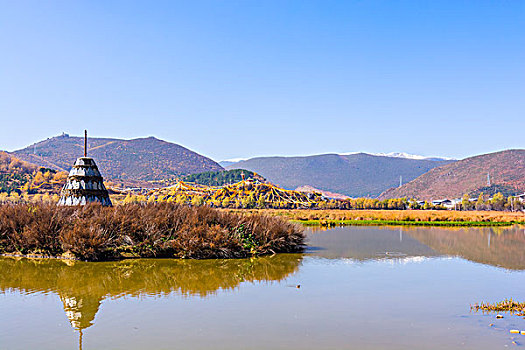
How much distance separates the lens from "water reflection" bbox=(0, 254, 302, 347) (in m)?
10.3

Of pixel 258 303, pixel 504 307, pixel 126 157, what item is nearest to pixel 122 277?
pixel 258 303

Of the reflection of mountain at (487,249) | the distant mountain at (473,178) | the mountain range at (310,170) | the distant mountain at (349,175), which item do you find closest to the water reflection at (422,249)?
the reflection of mountain at (487,249)

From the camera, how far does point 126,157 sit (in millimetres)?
136125

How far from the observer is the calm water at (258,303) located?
760 centimetres

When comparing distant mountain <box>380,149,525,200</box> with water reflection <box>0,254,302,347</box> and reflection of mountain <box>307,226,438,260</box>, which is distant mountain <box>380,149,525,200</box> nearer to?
reflection of mountain <box>307,226,438,260</box>

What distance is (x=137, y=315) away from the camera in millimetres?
8852

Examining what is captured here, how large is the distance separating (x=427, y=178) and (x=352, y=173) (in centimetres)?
6024

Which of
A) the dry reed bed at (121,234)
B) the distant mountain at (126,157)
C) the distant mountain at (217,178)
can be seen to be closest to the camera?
the dry reed bed at (121,234)

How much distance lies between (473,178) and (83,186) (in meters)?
109

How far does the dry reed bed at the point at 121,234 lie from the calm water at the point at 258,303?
0.74 meters

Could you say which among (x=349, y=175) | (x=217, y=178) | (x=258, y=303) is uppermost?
(x=349, y=175)

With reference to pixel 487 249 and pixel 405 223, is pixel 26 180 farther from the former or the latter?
pixel 487 249

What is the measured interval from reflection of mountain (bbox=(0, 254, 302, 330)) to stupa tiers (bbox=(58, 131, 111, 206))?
5061mm

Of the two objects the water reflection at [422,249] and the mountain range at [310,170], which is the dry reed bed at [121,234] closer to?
the water reflection at [422,249]
